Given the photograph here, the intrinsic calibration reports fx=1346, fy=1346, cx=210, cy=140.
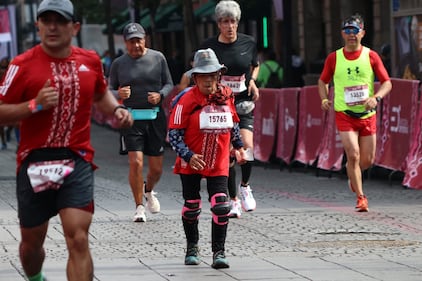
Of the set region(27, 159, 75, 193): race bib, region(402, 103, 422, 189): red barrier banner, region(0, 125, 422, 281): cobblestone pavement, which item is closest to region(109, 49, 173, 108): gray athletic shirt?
region(0, 125, 422, 281): cobblestone pavement

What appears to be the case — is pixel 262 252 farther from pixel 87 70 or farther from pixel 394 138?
pixel 394 138

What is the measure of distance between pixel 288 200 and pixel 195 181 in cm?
509

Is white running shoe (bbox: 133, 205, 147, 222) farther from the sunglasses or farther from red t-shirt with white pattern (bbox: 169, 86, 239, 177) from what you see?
the sunglasses

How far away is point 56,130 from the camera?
7105mm

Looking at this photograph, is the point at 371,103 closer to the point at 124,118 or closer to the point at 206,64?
the point at 206,64

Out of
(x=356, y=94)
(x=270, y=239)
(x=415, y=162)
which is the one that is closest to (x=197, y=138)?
(x=270, y=239)

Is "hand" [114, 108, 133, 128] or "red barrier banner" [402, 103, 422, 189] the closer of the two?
"hand" [114, 108, 133, 128]

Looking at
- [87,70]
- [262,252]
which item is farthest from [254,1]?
[87,70]

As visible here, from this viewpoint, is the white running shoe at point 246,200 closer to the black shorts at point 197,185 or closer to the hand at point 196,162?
the black shorts at point 197,185

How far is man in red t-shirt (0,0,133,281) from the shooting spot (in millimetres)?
7043

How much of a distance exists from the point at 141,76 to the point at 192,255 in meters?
3.55

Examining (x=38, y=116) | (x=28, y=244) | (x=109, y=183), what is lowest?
(x=109, y=183)

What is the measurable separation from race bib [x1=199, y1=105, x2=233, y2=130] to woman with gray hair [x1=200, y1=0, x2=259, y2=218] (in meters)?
2.53

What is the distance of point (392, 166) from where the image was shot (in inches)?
650
